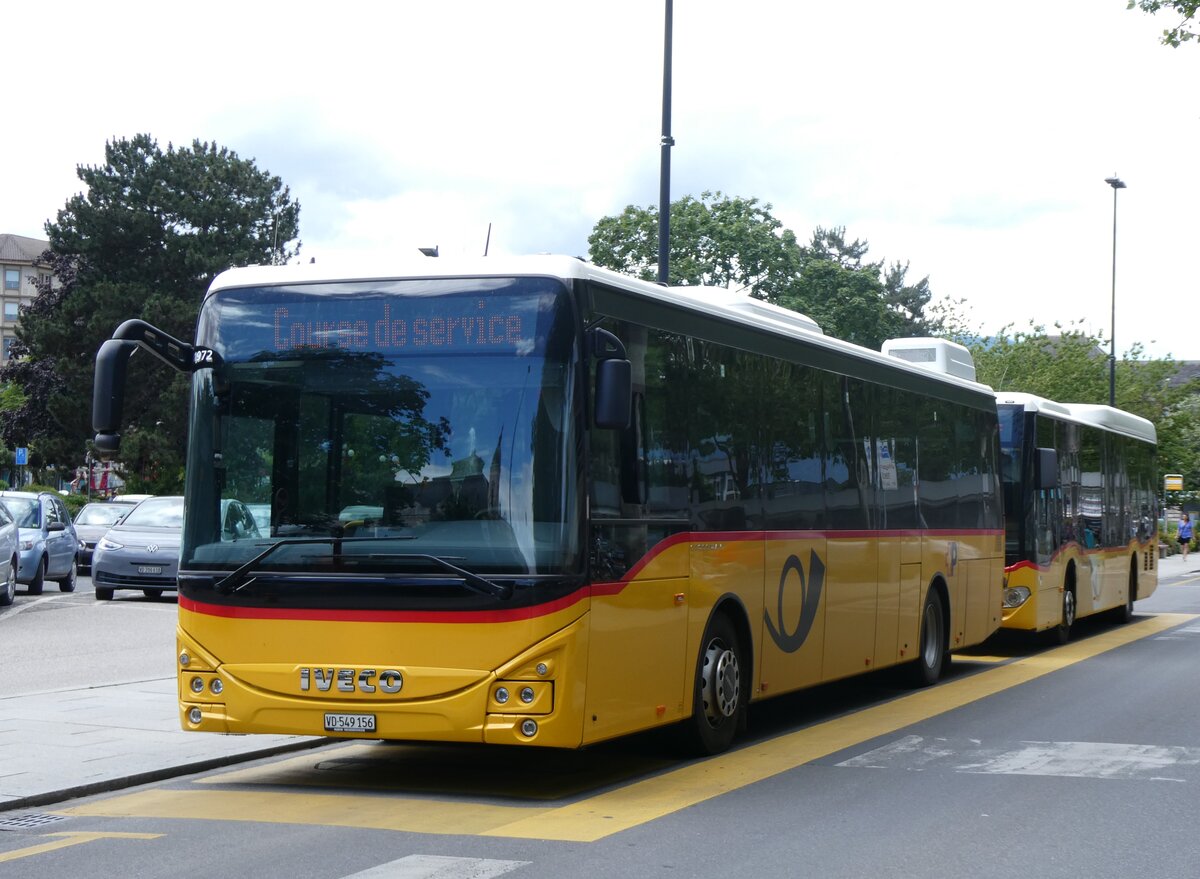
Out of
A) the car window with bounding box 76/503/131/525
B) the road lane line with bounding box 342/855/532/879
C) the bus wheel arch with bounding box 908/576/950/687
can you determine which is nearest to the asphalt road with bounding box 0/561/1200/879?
the road lane line with bounding box 342/855/532/879

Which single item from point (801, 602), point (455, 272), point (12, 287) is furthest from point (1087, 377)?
point (12, 287)

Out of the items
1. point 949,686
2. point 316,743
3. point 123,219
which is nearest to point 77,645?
point 316,743

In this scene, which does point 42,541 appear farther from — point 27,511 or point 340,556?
point 340,556

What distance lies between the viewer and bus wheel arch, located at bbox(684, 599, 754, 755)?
10.7m

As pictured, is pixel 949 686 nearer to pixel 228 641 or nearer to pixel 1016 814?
pixel 1016 814

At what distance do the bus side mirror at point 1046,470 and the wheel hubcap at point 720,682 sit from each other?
10647 mm

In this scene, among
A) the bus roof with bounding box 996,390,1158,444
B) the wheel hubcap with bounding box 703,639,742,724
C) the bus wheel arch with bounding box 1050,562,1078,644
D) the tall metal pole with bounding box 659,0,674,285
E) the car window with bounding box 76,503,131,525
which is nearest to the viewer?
the wheel hubcap with bounding box 703,639,742,724

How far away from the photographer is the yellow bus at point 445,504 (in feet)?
29.5

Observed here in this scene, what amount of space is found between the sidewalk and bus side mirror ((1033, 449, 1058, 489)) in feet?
37.8

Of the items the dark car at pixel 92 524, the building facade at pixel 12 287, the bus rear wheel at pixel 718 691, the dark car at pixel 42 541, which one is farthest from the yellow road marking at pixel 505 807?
the building facade at pixel 12 287

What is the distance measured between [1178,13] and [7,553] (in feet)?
60.1

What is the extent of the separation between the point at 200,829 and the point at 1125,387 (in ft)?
195

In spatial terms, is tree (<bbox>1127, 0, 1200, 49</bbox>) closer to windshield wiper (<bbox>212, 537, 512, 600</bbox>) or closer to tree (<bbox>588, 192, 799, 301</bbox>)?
windshield wiper (<bbox>212, 537, 512, 600</bbox>)

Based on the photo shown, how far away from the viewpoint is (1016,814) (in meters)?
8.85
